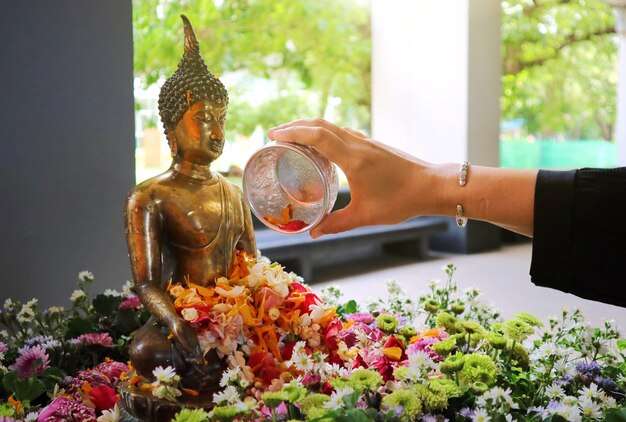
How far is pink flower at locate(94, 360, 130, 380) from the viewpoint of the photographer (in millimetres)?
1439

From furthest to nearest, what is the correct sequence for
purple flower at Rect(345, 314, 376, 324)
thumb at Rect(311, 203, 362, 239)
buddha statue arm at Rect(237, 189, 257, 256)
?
1. purple flower at Rect(345, 314, 376, 324)
2. buddha statue arm at Rect(237, 189, 257, 256)
3. thumb at Rect(311, 203, 362, 239)

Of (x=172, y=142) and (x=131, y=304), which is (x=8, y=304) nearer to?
(x=131, y=304)

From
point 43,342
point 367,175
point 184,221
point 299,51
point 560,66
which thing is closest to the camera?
point 367,175

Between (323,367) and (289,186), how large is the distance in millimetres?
320

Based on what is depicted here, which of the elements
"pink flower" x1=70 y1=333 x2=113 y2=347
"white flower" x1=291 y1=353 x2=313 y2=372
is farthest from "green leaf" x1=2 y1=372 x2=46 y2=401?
"white flower" x1=291 y1=353 x2=313 y2=372

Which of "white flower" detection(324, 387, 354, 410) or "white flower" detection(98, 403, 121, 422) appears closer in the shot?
"white flower" detection(324, 387, 354, 410)

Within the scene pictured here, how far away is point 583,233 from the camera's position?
108 cm

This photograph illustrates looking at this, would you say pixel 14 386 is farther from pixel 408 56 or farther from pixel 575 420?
pixel 408 56

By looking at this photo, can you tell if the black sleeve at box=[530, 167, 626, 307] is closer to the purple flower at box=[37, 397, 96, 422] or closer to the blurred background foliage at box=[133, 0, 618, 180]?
the purple flower at box=[37, 397, 96, 422]

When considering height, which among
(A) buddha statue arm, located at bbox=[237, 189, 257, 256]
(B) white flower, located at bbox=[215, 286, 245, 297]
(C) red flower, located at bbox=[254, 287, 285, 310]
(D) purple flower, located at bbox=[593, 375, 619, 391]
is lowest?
(D) purple flower, located at bbox=[593, 375, 619, 391]

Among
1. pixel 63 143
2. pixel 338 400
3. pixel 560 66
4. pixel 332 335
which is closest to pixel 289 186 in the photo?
pixel 332 335

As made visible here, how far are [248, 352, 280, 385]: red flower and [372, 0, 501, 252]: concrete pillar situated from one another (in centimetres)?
465

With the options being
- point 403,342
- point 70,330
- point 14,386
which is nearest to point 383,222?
point 403,342

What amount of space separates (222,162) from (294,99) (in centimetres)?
108
